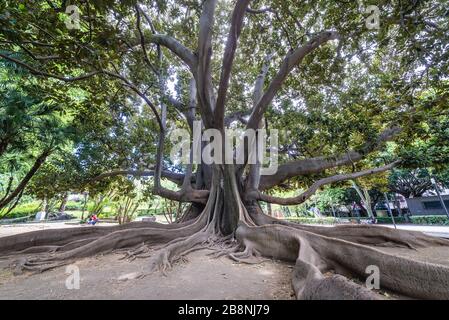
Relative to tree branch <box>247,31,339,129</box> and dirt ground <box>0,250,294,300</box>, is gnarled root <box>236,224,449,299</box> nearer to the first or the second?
dirt ground <box>0,250,294,300</box>

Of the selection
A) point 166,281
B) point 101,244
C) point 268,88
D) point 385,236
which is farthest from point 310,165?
point 101,244

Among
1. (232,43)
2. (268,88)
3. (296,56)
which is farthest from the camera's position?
(268,88)

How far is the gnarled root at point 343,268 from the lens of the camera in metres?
1.73

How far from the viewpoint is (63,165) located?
6770 millimetres

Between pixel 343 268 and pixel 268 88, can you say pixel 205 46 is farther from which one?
pixel 343 268

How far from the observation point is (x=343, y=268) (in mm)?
2826

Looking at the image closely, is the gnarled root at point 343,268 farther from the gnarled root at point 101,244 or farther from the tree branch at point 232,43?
the tree branch at point 232,43

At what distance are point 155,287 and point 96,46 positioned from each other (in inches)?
135

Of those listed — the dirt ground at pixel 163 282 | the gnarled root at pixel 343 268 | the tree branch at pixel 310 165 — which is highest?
the tree branch at pixel 310 165

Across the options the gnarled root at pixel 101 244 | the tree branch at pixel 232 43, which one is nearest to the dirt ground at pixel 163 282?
the gnarled root at pixel 101 244

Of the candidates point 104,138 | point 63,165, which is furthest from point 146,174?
point 63,165

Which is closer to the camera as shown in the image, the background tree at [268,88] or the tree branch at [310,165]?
the background tree at [268,88]

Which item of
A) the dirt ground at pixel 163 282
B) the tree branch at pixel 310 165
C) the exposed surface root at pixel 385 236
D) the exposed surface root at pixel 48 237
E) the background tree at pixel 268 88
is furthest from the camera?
the tree branch at pixel 310 165
